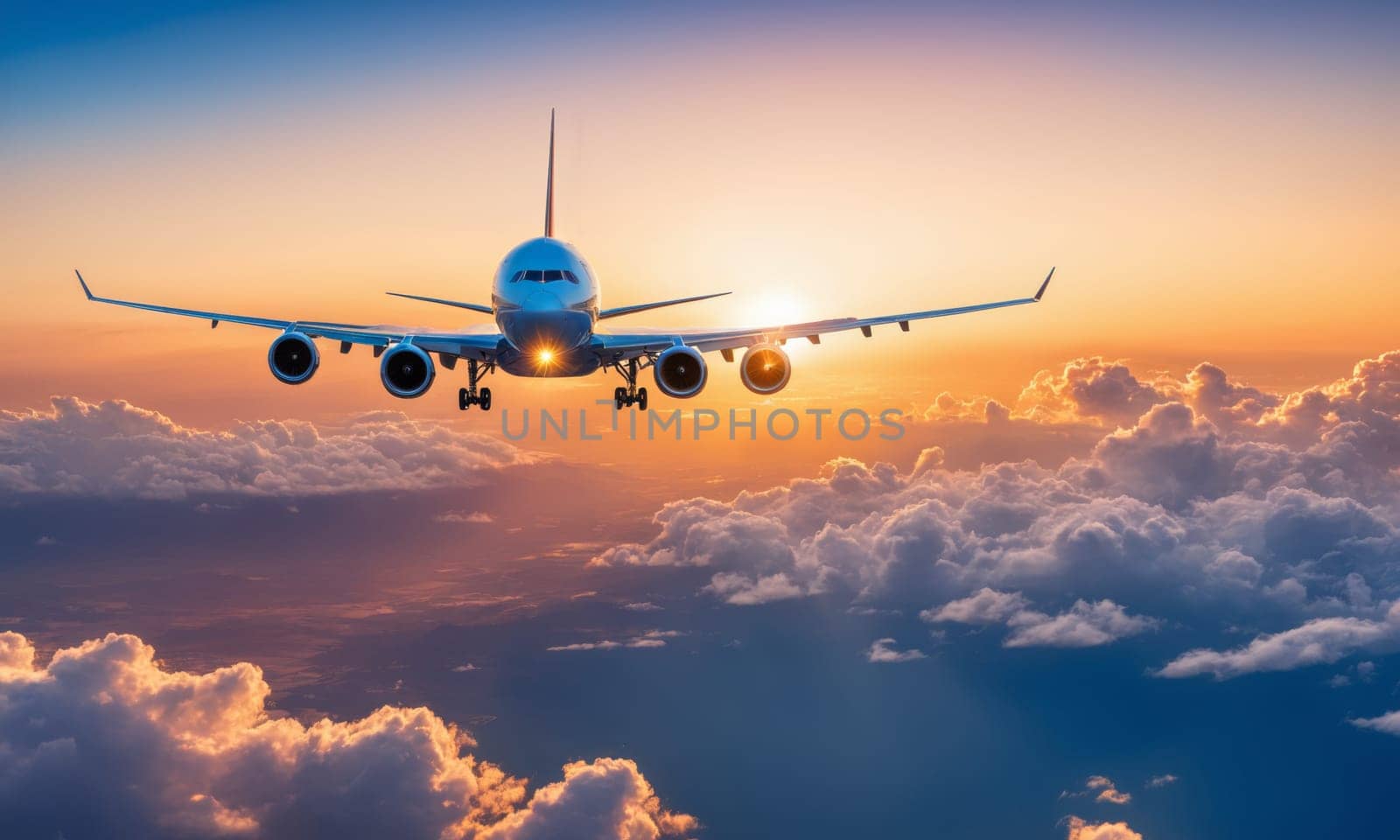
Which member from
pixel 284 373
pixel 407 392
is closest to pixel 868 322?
pixel 407 392

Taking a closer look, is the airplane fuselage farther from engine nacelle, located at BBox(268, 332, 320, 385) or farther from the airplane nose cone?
engine nacelle, located at BBox(268, 332, 320, 385)

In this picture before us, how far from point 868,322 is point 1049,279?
799 centimetres

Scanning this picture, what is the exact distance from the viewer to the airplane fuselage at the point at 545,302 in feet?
149

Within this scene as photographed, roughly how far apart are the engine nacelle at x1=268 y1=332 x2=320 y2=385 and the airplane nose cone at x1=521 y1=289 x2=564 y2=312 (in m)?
8.68

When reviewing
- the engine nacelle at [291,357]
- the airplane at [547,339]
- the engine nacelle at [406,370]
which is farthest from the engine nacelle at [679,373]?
the engine nacelle at [291,357]

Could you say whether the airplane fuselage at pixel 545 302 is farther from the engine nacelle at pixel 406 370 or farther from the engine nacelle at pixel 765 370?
the engine nacelle at pixel 765 370

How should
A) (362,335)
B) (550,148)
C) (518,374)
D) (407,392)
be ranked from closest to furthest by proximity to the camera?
(407,392), (362,335), (518,374), (550,148)

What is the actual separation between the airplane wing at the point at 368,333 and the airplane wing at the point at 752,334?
203 inches

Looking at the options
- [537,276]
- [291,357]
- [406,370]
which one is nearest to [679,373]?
[537,276]

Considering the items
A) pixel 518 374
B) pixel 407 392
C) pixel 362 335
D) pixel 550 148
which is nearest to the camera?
pixel 407 392

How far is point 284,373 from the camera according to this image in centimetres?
4569

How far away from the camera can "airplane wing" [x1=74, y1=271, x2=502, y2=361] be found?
47.5 m

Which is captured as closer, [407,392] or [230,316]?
[407,392]

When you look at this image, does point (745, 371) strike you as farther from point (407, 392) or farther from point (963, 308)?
point (407, 392)
